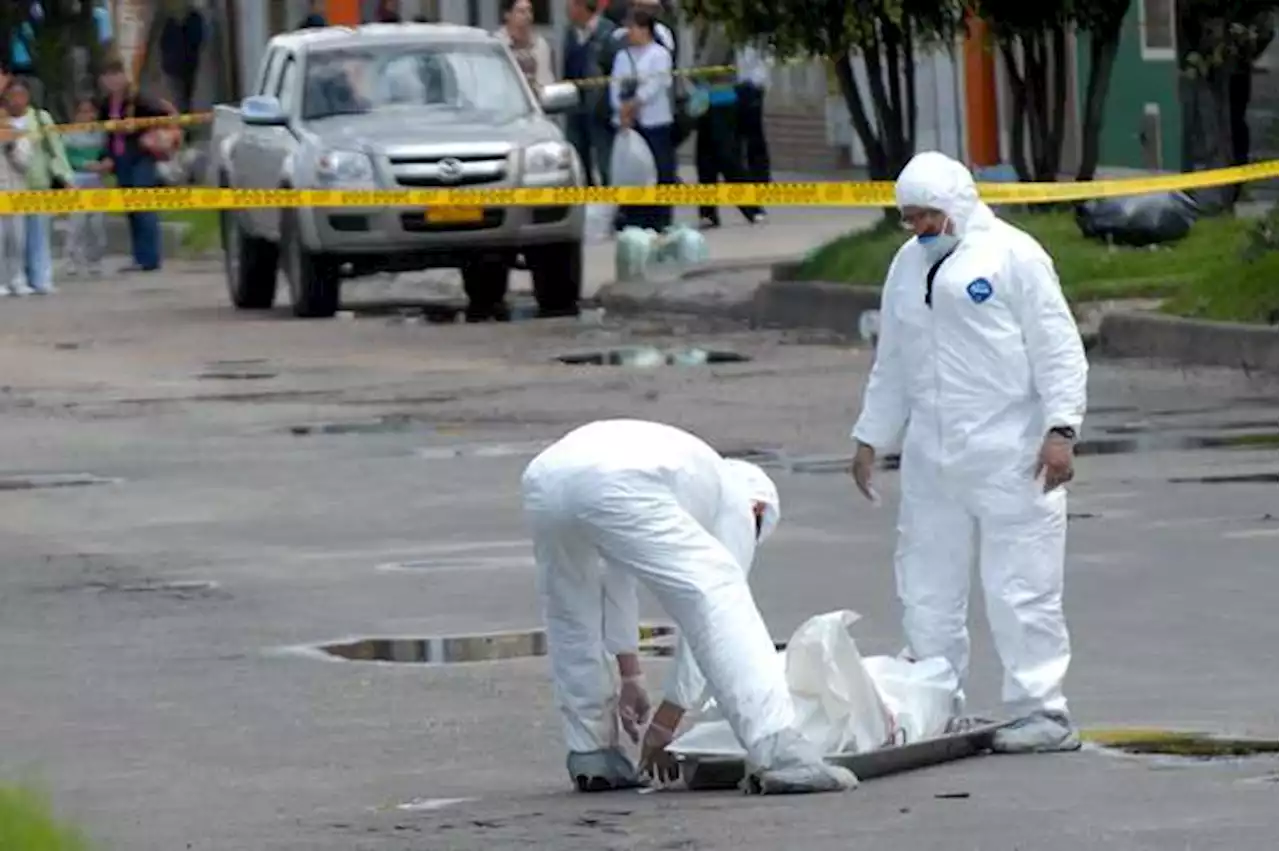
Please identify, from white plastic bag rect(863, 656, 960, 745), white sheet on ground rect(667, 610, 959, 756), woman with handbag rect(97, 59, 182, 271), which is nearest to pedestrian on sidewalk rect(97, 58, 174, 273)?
woman with handbag rect(97, 59, 182, 271)

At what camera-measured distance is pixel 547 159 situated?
24.3 m

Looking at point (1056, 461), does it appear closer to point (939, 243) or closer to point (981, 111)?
point (939, 243)

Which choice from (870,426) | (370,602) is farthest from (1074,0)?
(870,426)

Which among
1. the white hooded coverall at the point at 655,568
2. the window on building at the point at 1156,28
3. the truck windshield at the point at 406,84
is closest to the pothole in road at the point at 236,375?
the truck windshield at the point at 406,84

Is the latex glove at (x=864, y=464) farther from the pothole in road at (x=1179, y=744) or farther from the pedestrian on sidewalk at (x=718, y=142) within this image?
the pedestrian on sidewalk at (x=718, y=142)

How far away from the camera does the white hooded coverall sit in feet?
25.1

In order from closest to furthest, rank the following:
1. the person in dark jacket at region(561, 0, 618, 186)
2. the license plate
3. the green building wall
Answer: the license plate
the person in dark jacket at region(561, 0, 618, 186)
the green building wall

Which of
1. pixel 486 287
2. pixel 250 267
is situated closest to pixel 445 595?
pixel 486 287

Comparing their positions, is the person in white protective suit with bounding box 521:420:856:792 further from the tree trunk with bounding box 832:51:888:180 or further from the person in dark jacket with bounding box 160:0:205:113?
the tree trunk with bounding box 832:51:888:180

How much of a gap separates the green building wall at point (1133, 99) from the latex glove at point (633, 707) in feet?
78.2

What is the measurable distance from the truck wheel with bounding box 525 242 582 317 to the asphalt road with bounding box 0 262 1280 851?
2567 mm

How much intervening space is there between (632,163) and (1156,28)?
657 centimetres

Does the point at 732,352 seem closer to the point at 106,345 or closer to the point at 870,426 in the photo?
the point at 106,345

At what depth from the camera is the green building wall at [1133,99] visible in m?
31.7
